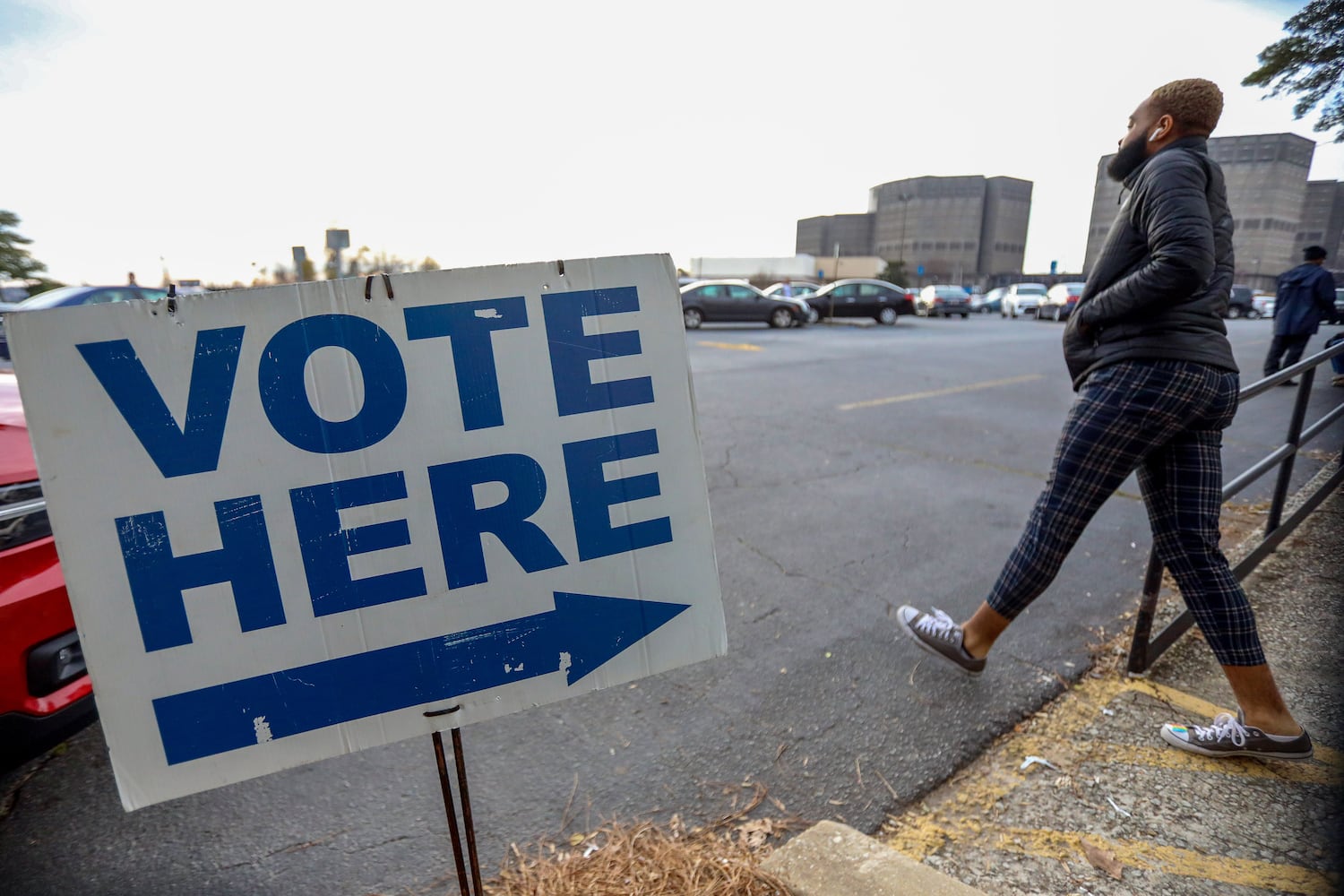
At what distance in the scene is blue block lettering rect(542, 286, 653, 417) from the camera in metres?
1.43

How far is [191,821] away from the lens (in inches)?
83.7

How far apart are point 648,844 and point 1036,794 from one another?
1181mm

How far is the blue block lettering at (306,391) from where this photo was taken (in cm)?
128

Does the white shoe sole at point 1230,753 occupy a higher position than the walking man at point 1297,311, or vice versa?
the walking man at point 1297,311

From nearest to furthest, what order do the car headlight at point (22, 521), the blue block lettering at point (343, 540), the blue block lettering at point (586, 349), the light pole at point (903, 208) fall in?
1. the blue block lettering at point (343, 540)
2. the blue block lettering at point (586, 349)
3. the car headlight at point (22, 521)
4. the light pole at point (903, 208)

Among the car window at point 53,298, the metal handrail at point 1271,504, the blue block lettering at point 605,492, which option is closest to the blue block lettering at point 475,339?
the blue block lettering at point 605,492

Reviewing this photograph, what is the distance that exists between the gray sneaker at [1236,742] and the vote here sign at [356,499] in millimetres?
1891

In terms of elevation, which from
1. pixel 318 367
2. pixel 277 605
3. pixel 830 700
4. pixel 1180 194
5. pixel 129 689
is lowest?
pixel 830 700

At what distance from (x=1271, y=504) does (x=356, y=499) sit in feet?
14.0

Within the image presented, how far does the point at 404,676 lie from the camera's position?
1.39 metres

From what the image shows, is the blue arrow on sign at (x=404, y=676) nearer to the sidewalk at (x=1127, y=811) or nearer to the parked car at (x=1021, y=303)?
the sidewalk at (x=1127, y=811)

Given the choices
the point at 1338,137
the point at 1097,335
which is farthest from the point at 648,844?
the point at 1338,137

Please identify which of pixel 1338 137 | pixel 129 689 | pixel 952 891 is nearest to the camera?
pixel 129 689

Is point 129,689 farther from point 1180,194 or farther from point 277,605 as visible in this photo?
point 1180,194
